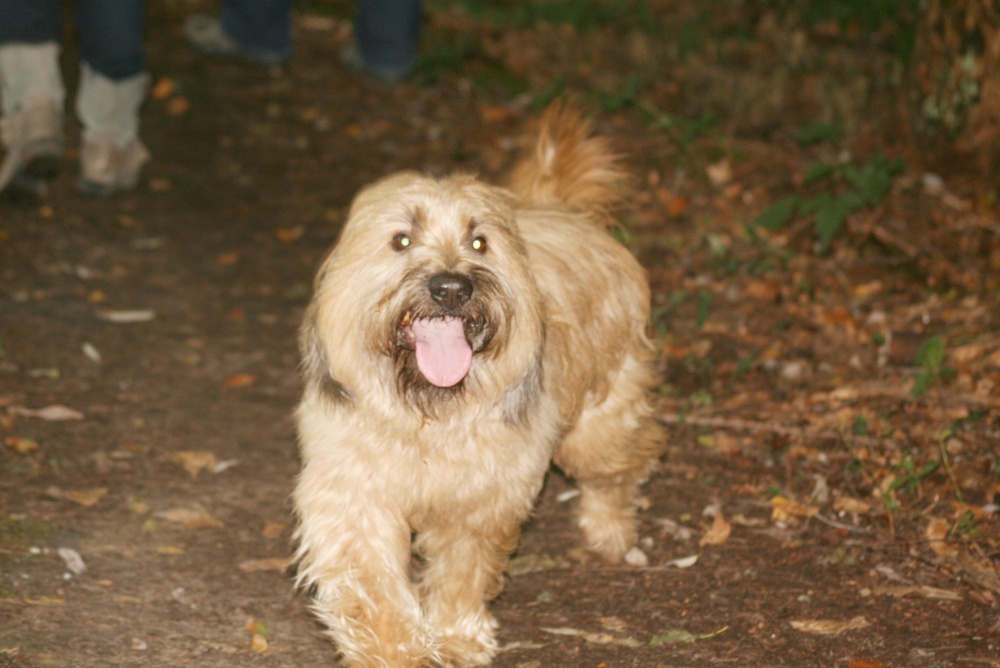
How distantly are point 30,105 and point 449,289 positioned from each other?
492 centimetres

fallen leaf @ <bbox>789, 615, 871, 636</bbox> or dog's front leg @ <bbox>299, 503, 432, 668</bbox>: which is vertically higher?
dog's front leg @ <bbox>299, 503, 432, 668</bbox>

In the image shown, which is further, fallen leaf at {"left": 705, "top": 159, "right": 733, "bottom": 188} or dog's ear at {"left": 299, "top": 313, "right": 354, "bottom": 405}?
fallen leaf at {"left": 705, "top": 159, "right": 733, "bottom": 188}

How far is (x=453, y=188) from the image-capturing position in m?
4.05

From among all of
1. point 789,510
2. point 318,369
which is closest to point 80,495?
point 318,369

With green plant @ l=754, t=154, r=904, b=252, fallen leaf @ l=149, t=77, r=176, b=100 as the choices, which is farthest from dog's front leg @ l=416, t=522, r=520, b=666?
fallen leaf @ l=149, t=77, r=176, b=100

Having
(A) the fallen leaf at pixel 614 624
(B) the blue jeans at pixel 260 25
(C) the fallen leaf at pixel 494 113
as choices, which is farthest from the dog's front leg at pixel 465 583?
(B) the blue jeans at pixel 260 25

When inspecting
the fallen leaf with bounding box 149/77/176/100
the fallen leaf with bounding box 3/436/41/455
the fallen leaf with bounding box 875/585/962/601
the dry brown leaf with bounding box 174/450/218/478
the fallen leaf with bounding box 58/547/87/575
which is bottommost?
the dry brown leaf with bounding box 174/450/218/478

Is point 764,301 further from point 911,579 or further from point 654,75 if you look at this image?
point 654,75

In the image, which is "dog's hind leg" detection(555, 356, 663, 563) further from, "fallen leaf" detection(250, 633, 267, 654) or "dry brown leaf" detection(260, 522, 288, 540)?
"fallen leaf" detection(250, 633, 267, 654)

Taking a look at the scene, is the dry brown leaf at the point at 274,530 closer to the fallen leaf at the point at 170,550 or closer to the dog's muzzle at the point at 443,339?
the fallen leaf at the point at 170,550

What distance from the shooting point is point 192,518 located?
5.16m

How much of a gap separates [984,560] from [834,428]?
1256 mm

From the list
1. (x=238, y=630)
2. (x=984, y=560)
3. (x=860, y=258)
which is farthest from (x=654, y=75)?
(x=238, y=630)

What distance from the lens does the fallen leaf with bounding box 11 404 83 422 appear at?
18.9ft
